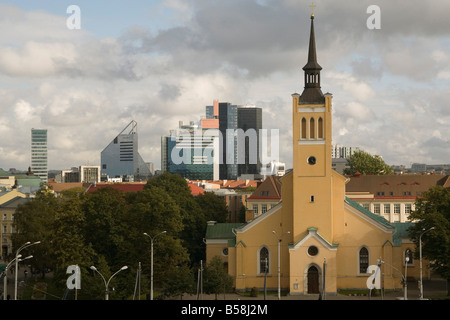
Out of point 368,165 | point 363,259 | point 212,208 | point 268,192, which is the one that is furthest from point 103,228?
point 368,165

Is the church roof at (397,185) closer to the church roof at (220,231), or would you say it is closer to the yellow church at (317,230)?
the church roof at (220,231)

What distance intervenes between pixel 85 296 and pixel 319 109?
91.0 ft

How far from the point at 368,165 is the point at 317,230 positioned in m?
107

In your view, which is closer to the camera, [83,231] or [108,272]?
[108,272]

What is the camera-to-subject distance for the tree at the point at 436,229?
69688 millimetres

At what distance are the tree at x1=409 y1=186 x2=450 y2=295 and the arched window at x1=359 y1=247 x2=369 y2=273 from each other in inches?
192

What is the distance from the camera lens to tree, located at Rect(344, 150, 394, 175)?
178m

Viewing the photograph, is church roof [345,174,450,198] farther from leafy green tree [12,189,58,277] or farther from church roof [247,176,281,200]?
leafy green tree [12,189,58,277]

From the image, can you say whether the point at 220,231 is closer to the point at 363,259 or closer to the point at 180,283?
the point at 363,259

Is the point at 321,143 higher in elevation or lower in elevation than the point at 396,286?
higher

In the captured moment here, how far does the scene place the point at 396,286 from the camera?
2997 inches

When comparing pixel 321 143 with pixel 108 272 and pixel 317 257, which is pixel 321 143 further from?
pixel 108 272
